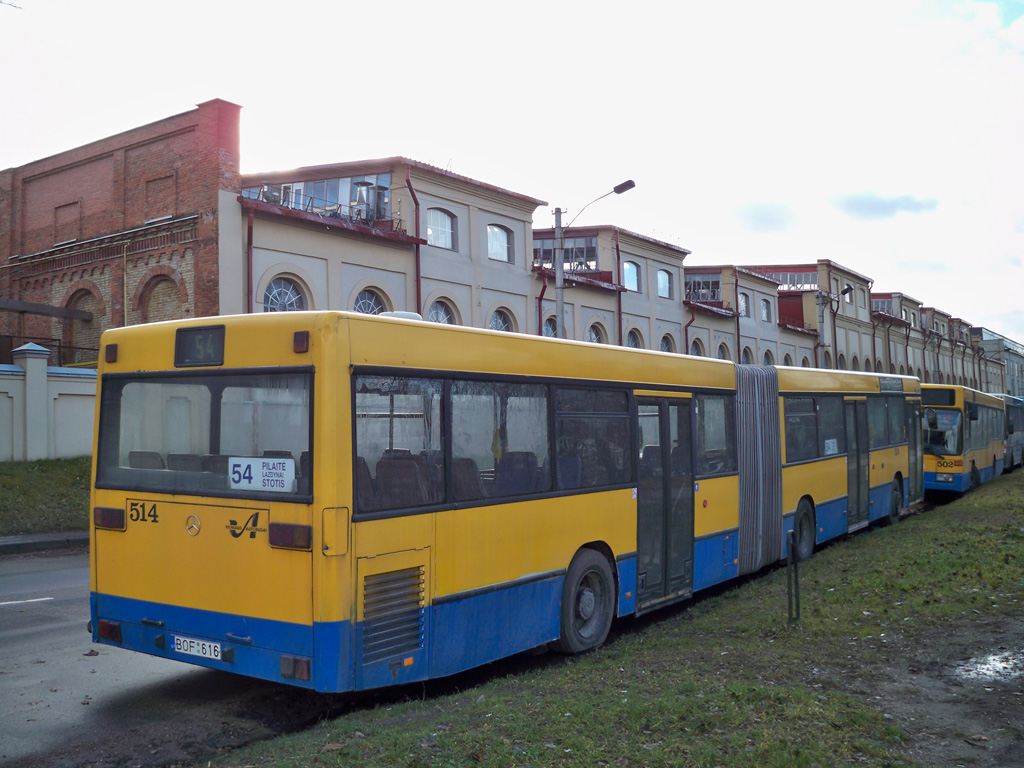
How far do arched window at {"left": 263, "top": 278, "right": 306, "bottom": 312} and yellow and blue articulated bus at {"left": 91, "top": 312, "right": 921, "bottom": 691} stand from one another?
16.1 meters

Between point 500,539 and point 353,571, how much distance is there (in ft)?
5.29

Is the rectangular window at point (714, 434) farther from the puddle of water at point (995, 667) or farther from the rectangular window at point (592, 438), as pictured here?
the puddle of water at point (995, 667)

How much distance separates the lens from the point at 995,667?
6.54 metres

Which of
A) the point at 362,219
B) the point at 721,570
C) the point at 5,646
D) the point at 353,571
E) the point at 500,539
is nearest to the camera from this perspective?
the point at 353,571

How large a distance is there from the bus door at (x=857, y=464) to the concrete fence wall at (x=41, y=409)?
Answer: 15.8 meters

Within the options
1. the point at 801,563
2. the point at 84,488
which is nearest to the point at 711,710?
the point at 801,563

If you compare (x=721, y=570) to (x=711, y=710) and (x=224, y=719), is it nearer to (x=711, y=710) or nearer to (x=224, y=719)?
(x=711, y=710)

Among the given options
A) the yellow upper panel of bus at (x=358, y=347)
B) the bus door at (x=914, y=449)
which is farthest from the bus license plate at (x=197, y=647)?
the bus door at (x=914, y=449)

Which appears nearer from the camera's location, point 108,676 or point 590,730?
point 590,730

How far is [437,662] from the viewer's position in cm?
621

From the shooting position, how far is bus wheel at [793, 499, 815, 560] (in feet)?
42.4

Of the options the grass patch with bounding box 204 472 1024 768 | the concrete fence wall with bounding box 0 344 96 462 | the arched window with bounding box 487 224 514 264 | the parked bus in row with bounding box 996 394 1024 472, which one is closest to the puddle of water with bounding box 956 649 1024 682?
the grass patch with bounding box 204 472 1024 768

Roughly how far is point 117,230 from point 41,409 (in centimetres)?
736

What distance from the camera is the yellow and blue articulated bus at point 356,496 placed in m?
5.60
